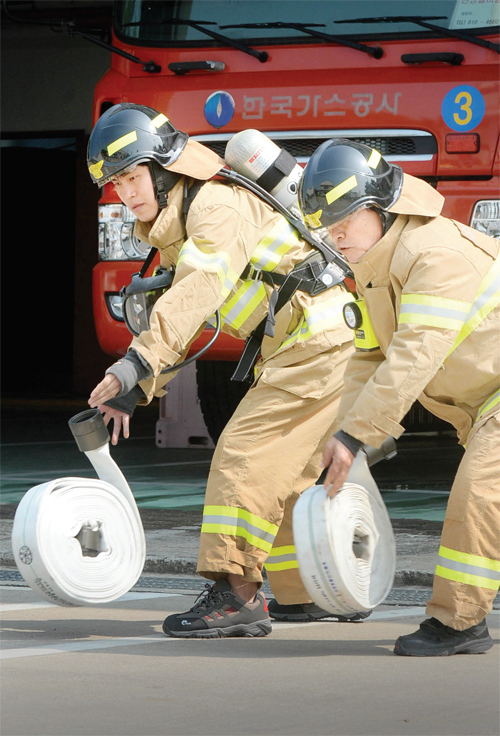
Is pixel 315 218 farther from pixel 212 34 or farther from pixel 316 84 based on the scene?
pixel 212 34

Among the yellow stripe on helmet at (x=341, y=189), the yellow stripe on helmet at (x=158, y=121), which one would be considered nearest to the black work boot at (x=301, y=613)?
the yellow stripe on helmet at (x=341, y=189)

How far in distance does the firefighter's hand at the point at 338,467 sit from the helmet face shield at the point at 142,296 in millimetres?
1021

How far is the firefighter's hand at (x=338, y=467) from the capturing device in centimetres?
401

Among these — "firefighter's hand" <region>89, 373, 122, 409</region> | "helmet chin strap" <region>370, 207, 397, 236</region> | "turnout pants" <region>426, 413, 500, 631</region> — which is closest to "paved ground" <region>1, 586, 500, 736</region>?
"turnout pants" <region>426, 413, 500, 631</region>

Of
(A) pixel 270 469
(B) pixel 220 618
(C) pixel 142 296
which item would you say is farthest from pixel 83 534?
(C) pixel 142 296

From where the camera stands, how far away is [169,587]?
5613 millimetres

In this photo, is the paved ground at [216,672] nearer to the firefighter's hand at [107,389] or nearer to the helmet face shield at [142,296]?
the firefighter's hand at [107,389]

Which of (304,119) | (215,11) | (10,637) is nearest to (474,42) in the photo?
(304,119)

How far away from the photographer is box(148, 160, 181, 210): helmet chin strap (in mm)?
4625

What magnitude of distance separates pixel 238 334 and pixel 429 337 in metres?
1.10

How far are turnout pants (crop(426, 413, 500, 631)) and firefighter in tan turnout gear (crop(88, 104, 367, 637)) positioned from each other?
2.36 feet

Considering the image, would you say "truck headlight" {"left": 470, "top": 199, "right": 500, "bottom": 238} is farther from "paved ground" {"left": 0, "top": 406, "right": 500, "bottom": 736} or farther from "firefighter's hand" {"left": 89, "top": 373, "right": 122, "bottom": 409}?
"firefighter's hand" {"left": 89, "top": 373, "right": 122, "bottom": 409}

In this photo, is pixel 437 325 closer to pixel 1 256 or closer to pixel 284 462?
pixel 284 462

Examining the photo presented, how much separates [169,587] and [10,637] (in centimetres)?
115
